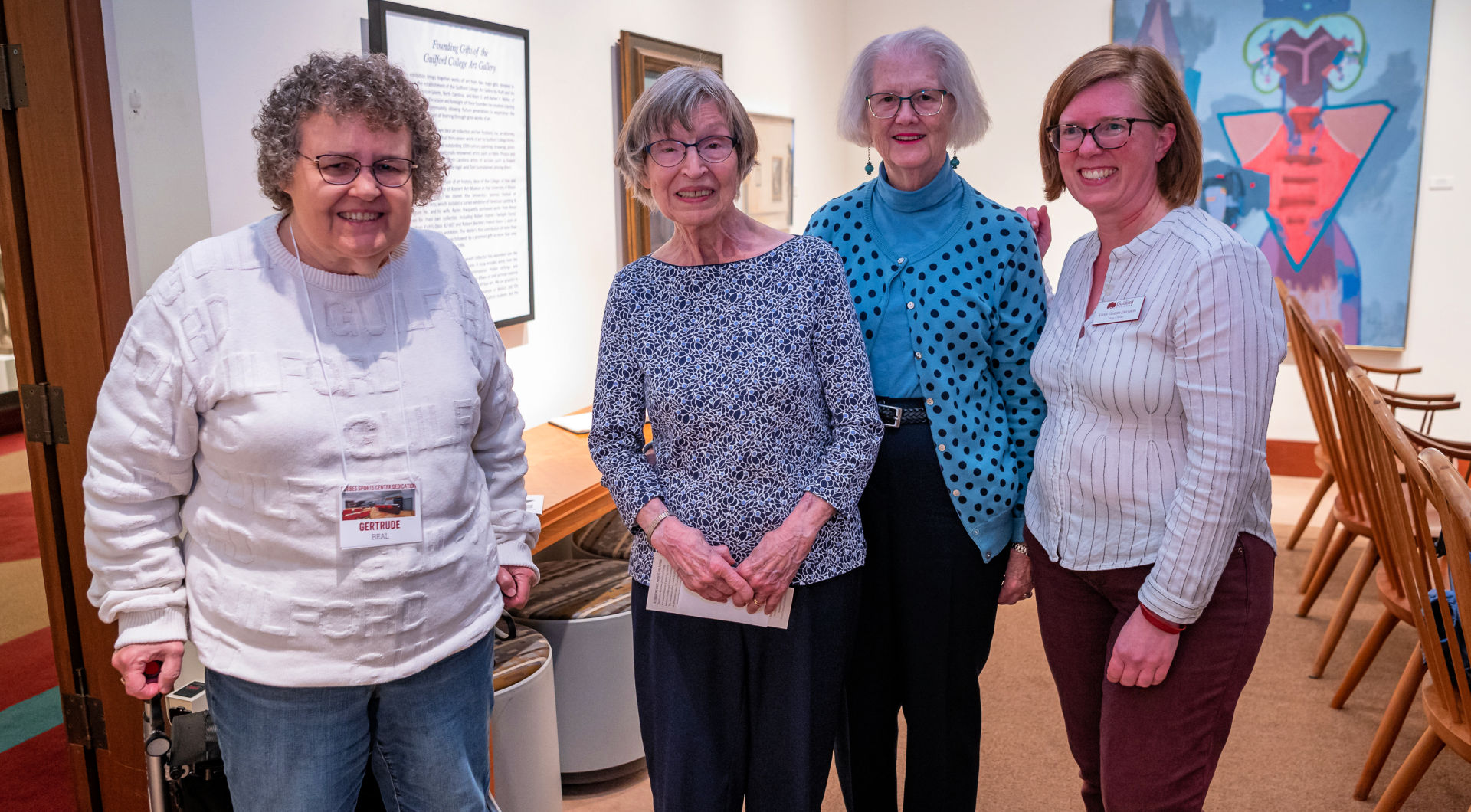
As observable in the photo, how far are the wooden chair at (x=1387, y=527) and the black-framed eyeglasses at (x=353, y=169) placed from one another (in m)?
1.70

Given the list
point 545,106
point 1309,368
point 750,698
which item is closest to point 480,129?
point 545,106

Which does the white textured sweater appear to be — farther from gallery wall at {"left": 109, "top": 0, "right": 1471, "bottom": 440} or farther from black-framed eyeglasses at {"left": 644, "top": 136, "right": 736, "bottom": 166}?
gallery wall at {"left": 109, "top": 0, "right": 1471, "bottom": 440}

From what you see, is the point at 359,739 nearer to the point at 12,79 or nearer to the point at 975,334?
the point at 975,334

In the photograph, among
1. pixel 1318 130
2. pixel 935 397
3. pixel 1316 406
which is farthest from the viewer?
pixel 1318 130

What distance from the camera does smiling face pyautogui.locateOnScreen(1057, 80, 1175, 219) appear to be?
154 cm

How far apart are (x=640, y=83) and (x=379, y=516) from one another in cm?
242

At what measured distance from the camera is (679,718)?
161 cm

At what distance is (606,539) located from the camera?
3.06m

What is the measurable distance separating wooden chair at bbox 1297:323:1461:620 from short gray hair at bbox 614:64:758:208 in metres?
1.82

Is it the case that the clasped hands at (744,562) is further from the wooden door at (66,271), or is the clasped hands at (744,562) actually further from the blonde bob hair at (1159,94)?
the wooden door at (66,271)

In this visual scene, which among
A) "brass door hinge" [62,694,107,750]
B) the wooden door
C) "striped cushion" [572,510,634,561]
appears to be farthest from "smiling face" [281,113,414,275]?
"striped cushion" [572,510,634,561]

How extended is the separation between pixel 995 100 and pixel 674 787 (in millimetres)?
4729

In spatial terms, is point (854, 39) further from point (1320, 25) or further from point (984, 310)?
point (984, 310)

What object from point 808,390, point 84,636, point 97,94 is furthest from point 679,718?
point 97,94
